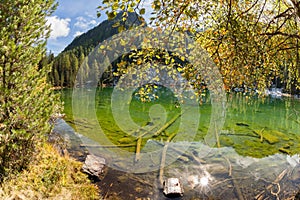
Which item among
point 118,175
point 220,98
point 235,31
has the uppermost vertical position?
point 235,31

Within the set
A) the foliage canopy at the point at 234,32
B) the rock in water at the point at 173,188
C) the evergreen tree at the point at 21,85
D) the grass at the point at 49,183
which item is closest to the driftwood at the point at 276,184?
the rock in water at the point at 173,188

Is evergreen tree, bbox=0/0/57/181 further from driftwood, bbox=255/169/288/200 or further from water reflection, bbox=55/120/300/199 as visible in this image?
driftwood, bbox=255/169/288/200

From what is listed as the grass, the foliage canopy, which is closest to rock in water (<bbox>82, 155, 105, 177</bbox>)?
the grass

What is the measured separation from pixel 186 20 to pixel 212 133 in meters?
14.3

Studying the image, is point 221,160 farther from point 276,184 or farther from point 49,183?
point 49,183

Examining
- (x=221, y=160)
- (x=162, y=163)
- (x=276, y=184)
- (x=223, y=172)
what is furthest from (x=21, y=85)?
(x=276, y=184)

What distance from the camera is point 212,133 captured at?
16.8 meters

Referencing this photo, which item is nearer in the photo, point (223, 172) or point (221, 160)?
point (223, 172)

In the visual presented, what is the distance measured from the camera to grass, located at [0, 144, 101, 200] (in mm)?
6133

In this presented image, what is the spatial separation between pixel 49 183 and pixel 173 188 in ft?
12.9

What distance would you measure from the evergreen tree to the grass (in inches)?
16.5

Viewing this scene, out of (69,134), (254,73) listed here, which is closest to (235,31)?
(254,73)

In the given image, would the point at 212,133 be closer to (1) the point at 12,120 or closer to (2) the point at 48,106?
(2) the point at 48,106

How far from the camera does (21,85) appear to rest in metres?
6.50
